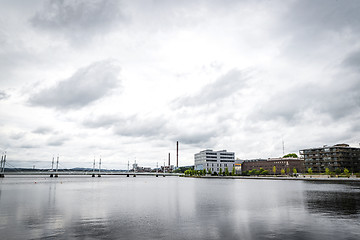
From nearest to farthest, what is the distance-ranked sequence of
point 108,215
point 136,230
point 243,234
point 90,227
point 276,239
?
point 276,239
point 243,234
point 136,230
point 90,227
point 108,215

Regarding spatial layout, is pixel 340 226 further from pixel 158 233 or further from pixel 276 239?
pixel 158 233

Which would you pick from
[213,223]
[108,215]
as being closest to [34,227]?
[108,215]

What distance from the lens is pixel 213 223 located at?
2514 cm

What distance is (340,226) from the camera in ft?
76.2

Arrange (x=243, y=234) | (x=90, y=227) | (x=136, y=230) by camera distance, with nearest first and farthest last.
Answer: (x=243, y=234) → (x=136, y=230) → (x=90, y=227)

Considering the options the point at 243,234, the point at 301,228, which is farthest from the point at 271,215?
the point at 243,234

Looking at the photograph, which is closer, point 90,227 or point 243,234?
point 243,234

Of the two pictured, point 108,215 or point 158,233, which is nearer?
point 158,233

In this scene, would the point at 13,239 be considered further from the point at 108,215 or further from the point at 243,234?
the point at 243,234

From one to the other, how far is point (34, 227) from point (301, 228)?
23.9 meters

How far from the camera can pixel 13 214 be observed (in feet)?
100

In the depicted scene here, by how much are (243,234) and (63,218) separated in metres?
19.5

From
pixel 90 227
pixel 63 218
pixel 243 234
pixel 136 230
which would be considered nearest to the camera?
pixel 243 234

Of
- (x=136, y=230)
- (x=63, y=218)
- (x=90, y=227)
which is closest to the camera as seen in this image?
(x=136, y=230)
